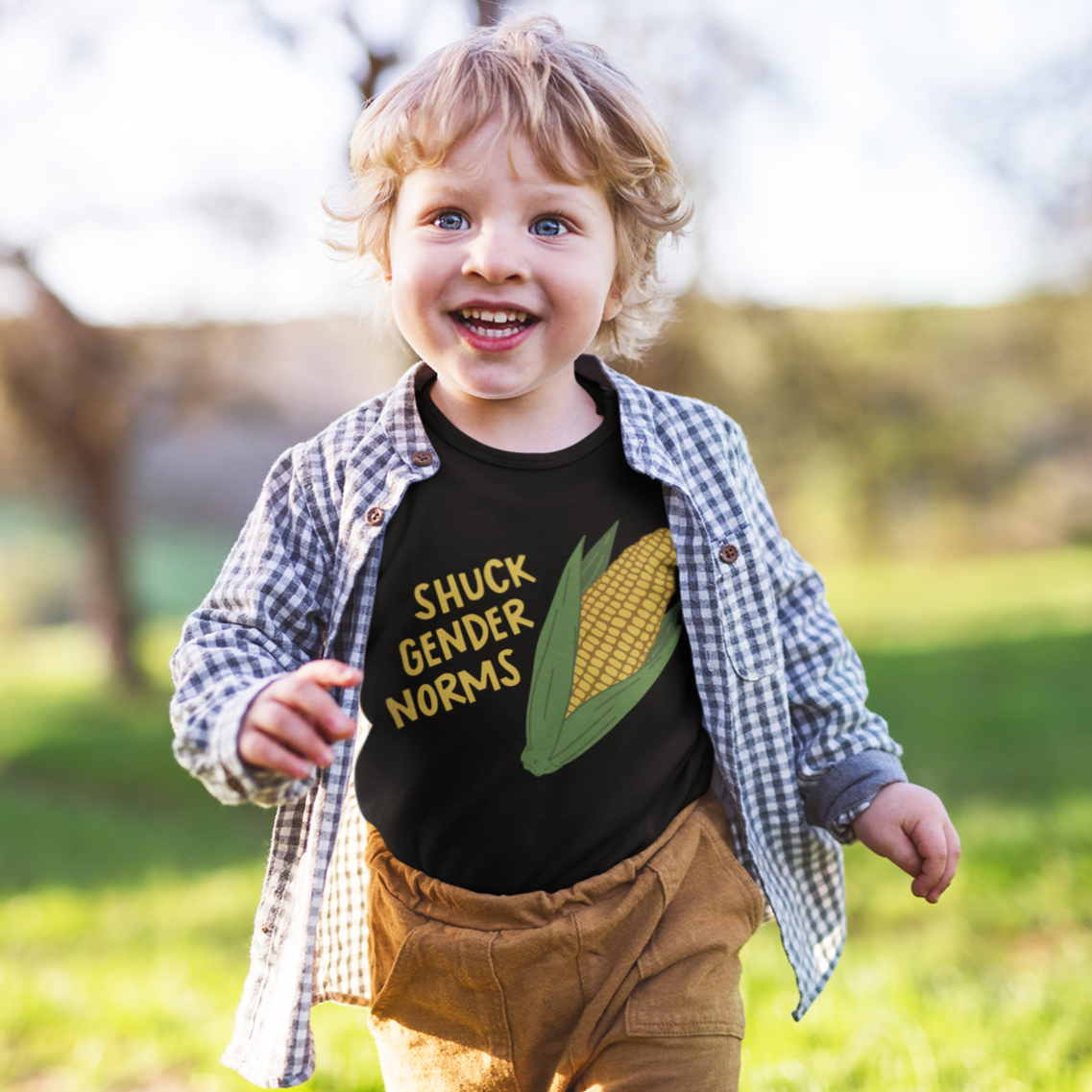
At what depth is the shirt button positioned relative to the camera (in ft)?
5.26

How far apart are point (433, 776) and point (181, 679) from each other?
0.38 meters

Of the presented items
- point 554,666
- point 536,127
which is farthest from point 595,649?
point 536,127

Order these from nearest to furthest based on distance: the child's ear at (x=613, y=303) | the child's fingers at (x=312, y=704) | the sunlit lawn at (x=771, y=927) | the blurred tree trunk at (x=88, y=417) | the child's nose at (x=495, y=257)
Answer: the child's fingers at (x=312, y=704) < the child's nose at (x=495, y=257) < the child's ear at (x=613, y=303) < the sunlit lawn at (x=771, y=927) < the blurred tree trunk at (x=88, y=417)

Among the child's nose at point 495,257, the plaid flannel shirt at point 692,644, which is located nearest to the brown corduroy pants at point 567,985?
the plaid flannel shirt at point 692,644

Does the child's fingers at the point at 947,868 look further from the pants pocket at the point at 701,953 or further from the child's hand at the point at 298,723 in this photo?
the child's hand at the point at 298,723

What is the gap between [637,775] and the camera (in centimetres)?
154

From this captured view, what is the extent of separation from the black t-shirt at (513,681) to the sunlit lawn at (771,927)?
105cm

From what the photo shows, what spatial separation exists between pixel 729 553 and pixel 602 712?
12.0 inches

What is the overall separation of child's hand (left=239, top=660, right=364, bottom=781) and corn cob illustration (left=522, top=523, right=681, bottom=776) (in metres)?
0.40

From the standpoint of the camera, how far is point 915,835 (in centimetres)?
151

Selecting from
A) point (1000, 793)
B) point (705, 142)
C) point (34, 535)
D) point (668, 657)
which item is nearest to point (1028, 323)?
point (705, 142)

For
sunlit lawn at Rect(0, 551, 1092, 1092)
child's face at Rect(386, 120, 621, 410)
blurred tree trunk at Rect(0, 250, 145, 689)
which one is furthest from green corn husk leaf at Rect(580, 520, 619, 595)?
blurred tree trunk at Rect(0, 250, 145, 689)

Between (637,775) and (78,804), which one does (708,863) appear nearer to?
(637,775)

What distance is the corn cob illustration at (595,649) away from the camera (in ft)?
4.94
